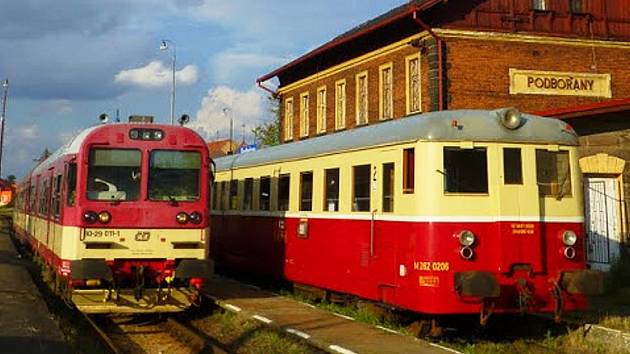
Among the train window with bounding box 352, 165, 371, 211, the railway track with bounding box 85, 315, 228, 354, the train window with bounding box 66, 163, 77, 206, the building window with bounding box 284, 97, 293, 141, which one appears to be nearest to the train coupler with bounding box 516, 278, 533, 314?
the train window with bounding box 352, 165, 371, 211

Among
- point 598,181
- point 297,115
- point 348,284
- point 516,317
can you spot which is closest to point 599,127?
point 598,181

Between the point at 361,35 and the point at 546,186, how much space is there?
1621 cm

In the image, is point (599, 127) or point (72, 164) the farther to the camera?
point (599, 127)

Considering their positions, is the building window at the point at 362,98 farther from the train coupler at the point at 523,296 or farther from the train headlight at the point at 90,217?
the train coupler at the point at 523,296

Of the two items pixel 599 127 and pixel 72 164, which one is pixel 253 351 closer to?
pixel 72 164

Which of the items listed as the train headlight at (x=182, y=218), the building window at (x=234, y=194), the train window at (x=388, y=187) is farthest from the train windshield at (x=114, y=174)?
the building window at (x=234, y=194)

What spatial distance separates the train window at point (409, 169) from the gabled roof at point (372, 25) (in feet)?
42.4

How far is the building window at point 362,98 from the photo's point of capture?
25.3 meters

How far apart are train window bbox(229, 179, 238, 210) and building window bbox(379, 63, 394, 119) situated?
29.6 feet

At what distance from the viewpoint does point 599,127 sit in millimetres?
15219

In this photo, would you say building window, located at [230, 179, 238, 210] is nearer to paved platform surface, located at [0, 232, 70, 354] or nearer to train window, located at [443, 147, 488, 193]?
paved platform surface, located at [0, 232, 70, 354]

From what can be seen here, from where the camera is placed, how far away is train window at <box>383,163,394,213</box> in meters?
9.37

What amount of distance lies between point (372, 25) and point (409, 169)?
18280 millimetres

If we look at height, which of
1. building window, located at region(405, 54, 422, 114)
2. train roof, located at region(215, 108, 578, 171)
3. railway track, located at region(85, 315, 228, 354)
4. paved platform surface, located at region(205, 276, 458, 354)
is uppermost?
building window, located at region(405, 54, 422, 114)
